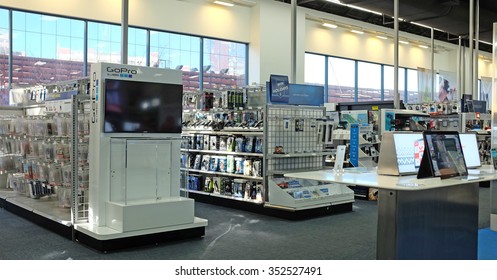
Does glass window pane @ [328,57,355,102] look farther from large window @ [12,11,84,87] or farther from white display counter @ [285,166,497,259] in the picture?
white display counter @ [285,166,497,259]

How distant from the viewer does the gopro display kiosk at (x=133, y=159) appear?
5.25 meters

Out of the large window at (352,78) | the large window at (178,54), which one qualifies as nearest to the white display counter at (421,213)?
the large window at (178,54)

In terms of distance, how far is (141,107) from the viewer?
547cm

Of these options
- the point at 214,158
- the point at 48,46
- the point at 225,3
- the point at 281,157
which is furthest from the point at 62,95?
the point at 225,3

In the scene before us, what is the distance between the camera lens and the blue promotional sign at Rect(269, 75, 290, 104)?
726 centimetres

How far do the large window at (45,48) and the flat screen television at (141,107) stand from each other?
5.74 meters

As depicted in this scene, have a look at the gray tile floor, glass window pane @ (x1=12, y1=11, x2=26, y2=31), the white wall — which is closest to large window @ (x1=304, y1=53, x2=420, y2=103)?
the white wall

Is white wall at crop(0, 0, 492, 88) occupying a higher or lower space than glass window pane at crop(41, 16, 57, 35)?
higher

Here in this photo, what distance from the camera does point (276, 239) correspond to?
581 centimetres

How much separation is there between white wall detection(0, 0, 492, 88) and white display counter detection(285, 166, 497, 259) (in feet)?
27.6

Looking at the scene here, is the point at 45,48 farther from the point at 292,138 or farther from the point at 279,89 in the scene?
the point at 292,138

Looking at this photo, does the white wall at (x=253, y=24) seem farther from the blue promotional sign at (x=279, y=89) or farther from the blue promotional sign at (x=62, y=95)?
the blue promotional sign at (x=279, y=89)

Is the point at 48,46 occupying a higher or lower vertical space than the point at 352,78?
lower

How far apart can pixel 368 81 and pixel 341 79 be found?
1.55m
